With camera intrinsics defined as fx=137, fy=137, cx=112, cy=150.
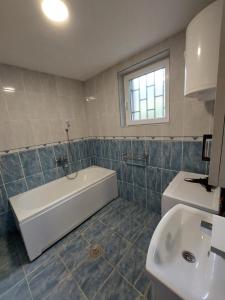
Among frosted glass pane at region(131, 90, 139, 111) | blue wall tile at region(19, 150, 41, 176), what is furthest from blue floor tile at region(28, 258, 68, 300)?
frosted glass pane at region(131, 90, 139, 111)

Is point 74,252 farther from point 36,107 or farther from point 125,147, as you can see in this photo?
point 36,107

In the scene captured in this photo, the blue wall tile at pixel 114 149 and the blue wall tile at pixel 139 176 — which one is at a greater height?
the blue wall tile at pixel 114 149

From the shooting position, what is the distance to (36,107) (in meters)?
2.11

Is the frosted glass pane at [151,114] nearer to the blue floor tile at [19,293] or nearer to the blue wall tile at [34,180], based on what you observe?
the blue wall tile at [34,180]

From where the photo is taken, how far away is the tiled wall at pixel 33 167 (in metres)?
1.86

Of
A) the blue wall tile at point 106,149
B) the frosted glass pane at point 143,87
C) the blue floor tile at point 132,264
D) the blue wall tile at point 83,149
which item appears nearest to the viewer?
the blue floor tile at point 132,264

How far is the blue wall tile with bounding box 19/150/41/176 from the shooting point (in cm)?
200

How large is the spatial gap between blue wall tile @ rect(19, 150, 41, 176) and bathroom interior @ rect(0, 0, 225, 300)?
0.01m

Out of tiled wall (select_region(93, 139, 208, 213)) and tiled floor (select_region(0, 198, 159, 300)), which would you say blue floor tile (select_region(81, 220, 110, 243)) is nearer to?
tiled floor (select_region(0, 198, 159, 300))

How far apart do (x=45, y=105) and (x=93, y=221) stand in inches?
77.1

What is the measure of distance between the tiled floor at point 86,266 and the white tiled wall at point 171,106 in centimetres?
131

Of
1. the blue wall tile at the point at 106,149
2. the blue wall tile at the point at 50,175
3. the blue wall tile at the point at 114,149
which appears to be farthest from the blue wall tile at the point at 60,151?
the blue wall tile at the point at 114,149

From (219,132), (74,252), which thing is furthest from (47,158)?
(219,132)

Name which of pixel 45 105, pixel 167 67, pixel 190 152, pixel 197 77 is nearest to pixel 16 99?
pixel 45 105
